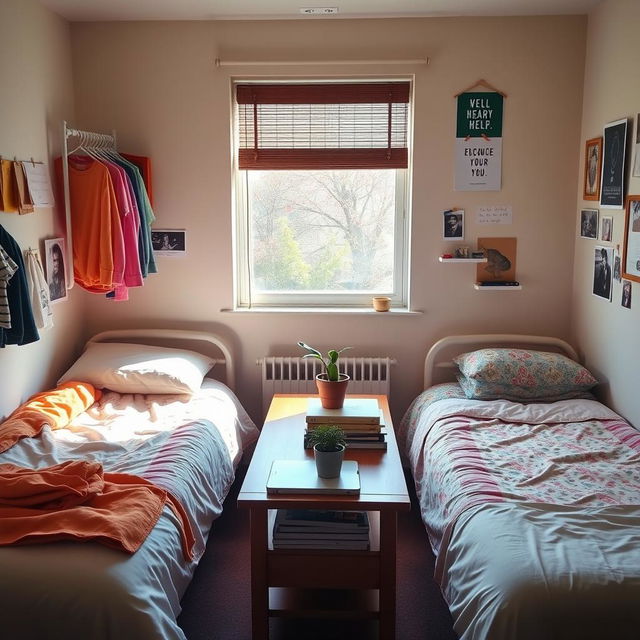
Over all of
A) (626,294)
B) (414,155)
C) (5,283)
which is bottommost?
(626,294)

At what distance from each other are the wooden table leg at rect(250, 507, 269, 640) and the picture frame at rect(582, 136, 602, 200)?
2.23m

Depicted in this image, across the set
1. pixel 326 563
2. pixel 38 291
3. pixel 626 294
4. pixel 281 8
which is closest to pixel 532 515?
pixel 326 563

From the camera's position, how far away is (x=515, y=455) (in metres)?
2.76

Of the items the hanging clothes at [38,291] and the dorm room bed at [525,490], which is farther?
the hanging clothes at [38,291]

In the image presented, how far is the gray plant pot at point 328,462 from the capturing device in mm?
2424

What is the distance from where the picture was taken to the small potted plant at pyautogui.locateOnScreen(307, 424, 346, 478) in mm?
2422

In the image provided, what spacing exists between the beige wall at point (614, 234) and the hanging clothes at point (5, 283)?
253cm

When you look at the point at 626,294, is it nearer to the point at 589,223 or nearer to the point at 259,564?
the point at 589,223

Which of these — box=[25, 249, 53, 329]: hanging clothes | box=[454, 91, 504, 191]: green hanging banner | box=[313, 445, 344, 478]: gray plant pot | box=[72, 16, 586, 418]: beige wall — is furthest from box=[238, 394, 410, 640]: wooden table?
box=[454, 91, 504, 191]: green hanging banner

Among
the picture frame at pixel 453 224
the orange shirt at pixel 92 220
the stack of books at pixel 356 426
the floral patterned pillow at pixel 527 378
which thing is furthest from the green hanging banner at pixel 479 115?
the orange shirt at pixel 92 220

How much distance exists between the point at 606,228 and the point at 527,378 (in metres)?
0.79

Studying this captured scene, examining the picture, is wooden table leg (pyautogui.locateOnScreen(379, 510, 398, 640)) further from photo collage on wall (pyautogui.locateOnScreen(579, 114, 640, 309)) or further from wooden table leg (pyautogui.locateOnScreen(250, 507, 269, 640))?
photo collage on wall (pyautogui.locateOnScreen(579, 114, 640, 309))

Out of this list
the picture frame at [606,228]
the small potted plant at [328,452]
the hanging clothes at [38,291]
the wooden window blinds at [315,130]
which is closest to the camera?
the small potted plant at [328,452]

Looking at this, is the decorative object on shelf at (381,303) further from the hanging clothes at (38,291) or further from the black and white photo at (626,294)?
the hanging clothes at (38,291)
